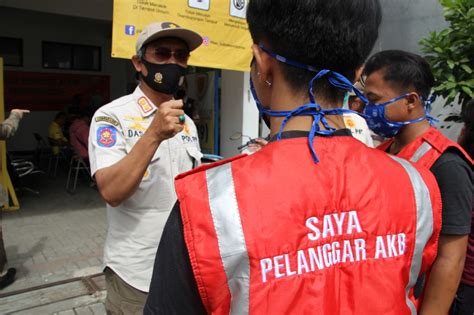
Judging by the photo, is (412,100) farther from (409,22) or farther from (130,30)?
(409,22)

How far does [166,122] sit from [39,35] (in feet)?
36.0

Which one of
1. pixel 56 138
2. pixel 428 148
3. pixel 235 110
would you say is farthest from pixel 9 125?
pixel 56 138

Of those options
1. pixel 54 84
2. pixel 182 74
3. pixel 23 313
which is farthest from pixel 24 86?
pixel 182 74

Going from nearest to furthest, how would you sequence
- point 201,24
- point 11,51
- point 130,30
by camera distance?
point 130,30 < point 201,24 < point 11,51

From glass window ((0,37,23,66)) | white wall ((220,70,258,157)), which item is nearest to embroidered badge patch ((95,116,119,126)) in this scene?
white wall ((220,70,258,157))

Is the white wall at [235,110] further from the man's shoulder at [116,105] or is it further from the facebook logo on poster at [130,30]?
the man's shoulder at [116,105]

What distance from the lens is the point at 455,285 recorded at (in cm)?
138

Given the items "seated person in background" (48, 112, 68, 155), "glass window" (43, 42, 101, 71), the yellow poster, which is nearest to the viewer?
the yellow poster

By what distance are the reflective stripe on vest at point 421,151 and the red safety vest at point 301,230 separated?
2.35ft

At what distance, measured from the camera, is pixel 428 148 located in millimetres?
1582

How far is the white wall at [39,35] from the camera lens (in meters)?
10.2

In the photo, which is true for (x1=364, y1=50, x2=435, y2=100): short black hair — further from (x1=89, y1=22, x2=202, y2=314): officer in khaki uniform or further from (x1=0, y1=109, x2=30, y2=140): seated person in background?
(x1=0, y1=109, x2=30, y2=140): seated person in background

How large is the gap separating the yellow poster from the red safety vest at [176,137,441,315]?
3443 mm

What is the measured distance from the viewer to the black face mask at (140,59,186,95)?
1.82 metres
